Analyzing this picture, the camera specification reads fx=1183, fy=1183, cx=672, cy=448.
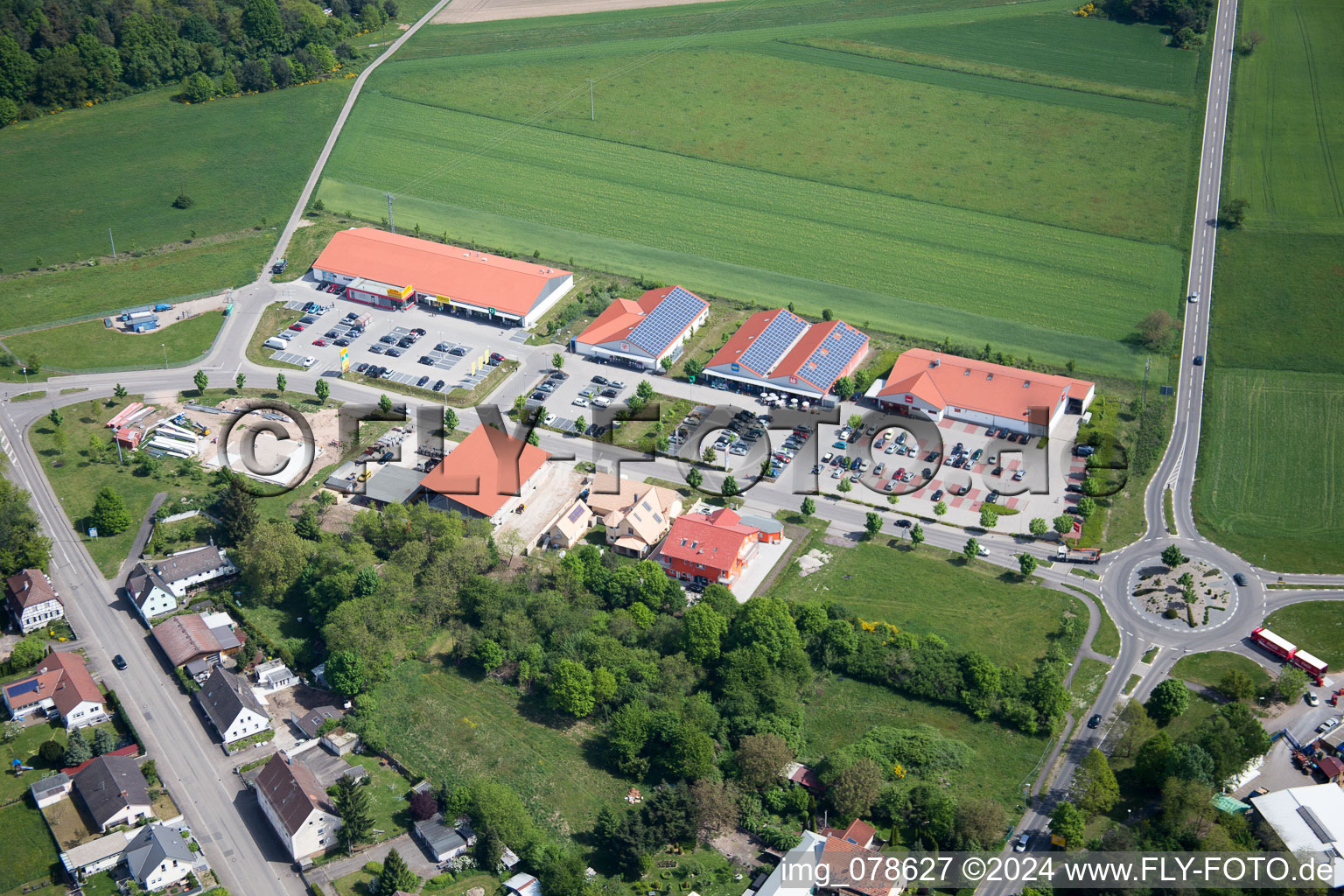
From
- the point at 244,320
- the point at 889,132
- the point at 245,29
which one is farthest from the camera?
the point at 245,29

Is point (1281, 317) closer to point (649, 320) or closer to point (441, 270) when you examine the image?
point (649, 320)

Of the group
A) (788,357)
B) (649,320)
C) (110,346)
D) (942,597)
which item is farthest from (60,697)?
(788,357)

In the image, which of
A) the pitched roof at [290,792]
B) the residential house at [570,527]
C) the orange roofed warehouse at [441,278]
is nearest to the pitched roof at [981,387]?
the residential house at [570,527]

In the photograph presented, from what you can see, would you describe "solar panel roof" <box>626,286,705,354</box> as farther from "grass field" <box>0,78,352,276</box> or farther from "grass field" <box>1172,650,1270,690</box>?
"grass field" <box>1172,650,1270,690</box>

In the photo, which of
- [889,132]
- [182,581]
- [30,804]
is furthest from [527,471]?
[889,132]

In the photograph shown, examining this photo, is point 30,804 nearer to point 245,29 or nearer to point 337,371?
point 337,371

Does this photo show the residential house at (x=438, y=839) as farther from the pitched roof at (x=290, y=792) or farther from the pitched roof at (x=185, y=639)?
the pitched roof at (x=185, y=639)
